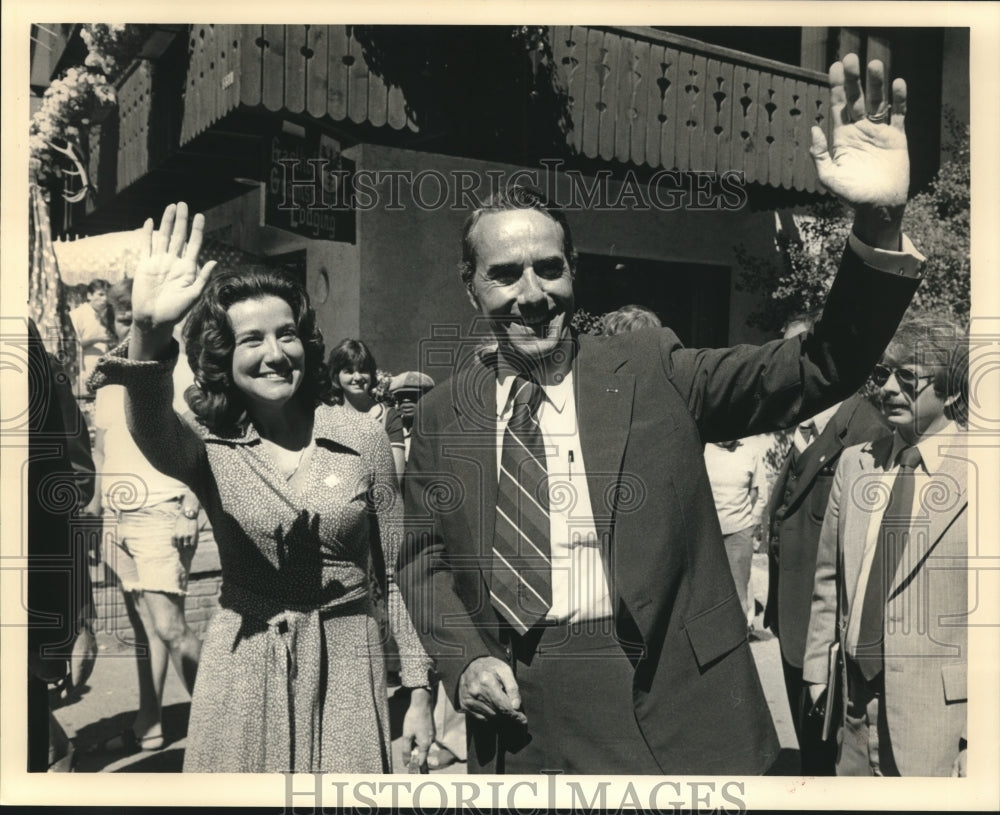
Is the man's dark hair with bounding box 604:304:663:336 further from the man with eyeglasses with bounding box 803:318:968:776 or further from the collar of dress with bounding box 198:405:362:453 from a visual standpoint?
the collar of dress with bounding box 198:405:362:453

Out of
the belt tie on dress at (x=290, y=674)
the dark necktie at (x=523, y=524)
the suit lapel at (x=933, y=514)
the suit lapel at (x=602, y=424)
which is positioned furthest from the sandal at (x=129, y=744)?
the suit lapel at (x=933, y=514)

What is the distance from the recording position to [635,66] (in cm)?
310

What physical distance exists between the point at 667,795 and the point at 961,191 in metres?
2.06

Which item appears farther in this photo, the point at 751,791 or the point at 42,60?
the point at 42,60

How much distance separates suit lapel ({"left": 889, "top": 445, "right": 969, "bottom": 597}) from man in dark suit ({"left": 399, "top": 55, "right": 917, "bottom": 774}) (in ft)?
2.96

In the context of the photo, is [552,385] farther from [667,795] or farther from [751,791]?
[751,791]

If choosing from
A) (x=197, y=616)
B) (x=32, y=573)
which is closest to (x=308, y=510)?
(x=197, y=616)

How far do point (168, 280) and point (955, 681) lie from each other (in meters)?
2.53

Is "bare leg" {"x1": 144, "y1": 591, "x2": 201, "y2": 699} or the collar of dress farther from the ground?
the collar of dress

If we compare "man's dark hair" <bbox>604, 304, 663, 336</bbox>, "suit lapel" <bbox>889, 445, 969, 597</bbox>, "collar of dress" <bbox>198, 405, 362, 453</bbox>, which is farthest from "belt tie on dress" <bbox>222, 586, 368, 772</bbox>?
"suit lapel" <bbox>889, 445, 969, 597</bbox>

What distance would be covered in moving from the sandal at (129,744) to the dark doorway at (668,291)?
1961 millimetres

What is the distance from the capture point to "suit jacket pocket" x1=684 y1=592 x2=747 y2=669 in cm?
223

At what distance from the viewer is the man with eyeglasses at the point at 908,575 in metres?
2.89

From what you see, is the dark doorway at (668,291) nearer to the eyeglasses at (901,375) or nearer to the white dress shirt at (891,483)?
the eyeglasses at (901,375)
